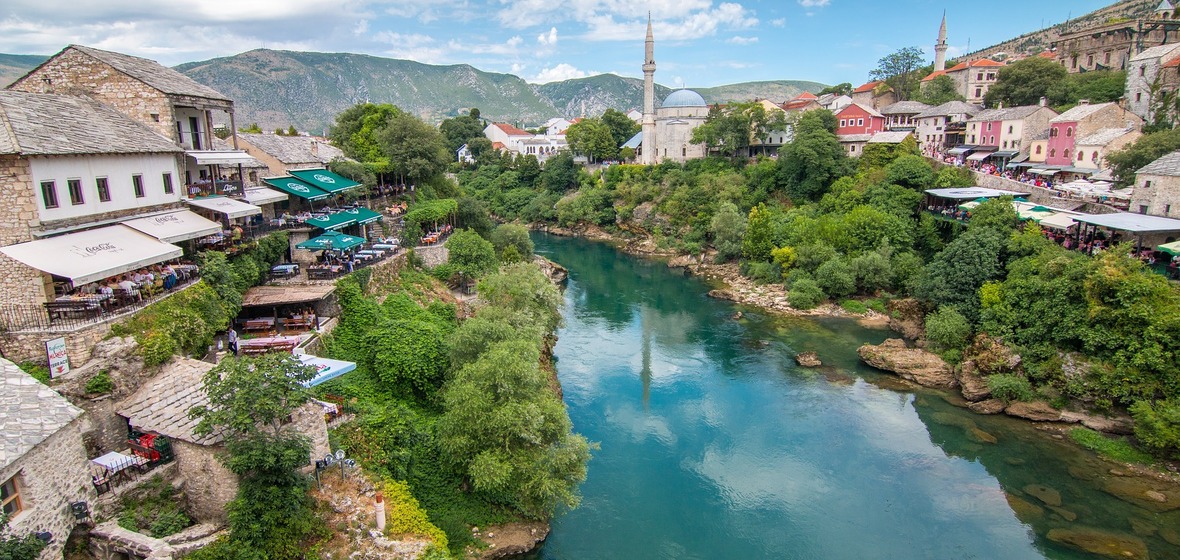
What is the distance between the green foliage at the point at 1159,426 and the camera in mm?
18203

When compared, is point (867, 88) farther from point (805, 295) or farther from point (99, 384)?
point (99, 384)

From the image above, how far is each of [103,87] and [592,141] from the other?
171 feet

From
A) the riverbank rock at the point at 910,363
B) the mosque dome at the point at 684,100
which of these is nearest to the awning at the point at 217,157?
the riverbank rock at the point at 910,363

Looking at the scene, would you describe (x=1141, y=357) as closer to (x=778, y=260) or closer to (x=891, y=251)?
(x=891, y=251)

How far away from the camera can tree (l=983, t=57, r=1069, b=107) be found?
148 feet

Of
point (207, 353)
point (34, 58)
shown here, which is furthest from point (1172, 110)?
point (34, 58)

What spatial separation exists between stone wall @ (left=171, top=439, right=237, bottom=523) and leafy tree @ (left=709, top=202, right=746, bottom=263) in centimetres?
3639

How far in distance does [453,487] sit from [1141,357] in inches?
868

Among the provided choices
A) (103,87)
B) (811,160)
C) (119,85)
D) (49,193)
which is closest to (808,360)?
(811,160)

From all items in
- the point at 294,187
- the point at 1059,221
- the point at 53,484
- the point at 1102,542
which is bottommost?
the point at 1102,542

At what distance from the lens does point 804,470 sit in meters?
18.9

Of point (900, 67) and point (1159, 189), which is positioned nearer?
point (1159, 189)

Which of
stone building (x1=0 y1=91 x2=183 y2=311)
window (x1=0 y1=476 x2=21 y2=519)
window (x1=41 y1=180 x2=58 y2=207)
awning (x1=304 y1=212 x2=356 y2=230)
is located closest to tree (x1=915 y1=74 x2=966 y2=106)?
awning (x1=304 y1=212 x2=356 y2=230)

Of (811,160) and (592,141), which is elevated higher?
(592,141)
